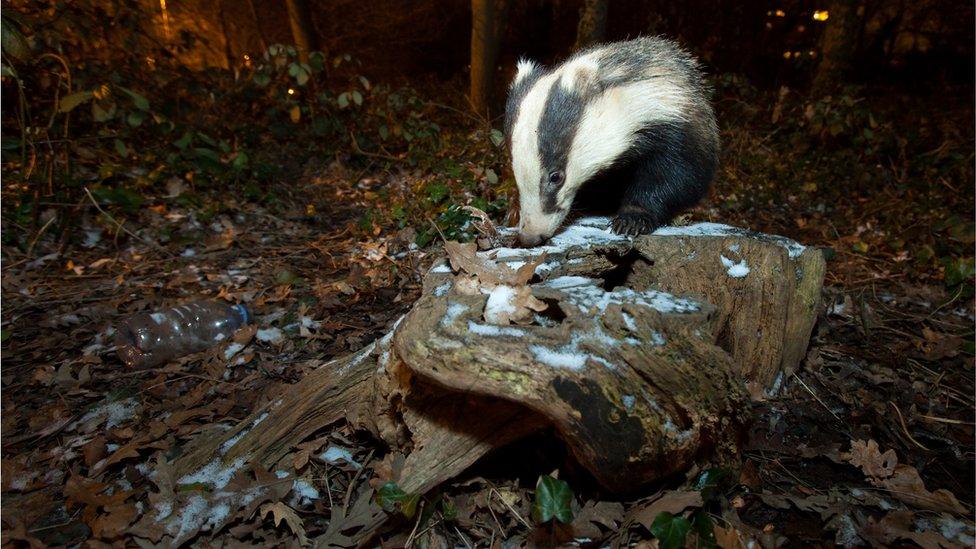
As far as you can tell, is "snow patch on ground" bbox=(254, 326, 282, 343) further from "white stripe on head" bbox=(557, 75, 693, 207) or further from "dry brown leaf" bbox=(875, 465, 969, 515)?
"dry brown leaf" bbox=(875, 465, 969, 515)

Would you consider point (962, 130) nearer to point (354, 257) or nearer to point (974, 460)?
point (974, 460)

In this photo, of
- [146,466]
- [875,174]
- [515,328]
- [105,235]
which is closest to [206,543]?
[146,466]

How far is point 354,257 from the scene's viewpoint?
396 cm

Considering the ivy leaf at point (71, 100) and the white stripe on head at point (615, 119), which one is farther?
the ivy leaf at point (71, 100)

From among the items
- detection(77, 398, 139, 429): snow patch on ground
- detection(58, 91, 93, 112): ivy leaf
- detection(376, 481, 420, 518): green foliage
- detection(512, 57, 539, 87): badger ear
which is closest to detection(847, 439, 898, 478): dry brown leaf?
detection(376, 481, 420, 518): green foliage

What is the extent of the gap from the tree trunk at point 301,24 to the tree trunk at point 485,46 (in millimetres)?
2574

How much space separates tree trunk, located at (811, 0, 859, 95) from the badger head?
6163mm

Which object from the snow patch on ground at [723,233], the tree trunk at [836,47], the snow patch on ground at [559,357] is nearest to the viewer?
the snow patch on ground at [559,357]

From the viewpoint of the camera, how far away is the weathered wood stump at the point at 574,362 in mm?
1495

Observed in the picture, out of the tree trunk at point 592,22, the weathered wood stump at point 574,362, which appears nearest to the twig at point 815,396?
A: the weathered wood stump at point 574,362

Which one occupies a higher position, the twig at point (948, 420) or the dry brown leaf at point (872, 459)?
the dry brown leaf at point (872, 459)

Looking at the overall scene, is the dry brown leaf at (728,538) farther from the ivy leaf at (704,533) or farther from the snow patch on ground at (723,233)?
the snow patch on ground at (723,233)

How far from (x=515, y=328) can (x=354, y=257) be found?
2.67 m

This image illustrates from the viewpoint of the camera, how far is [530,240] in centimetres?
240
